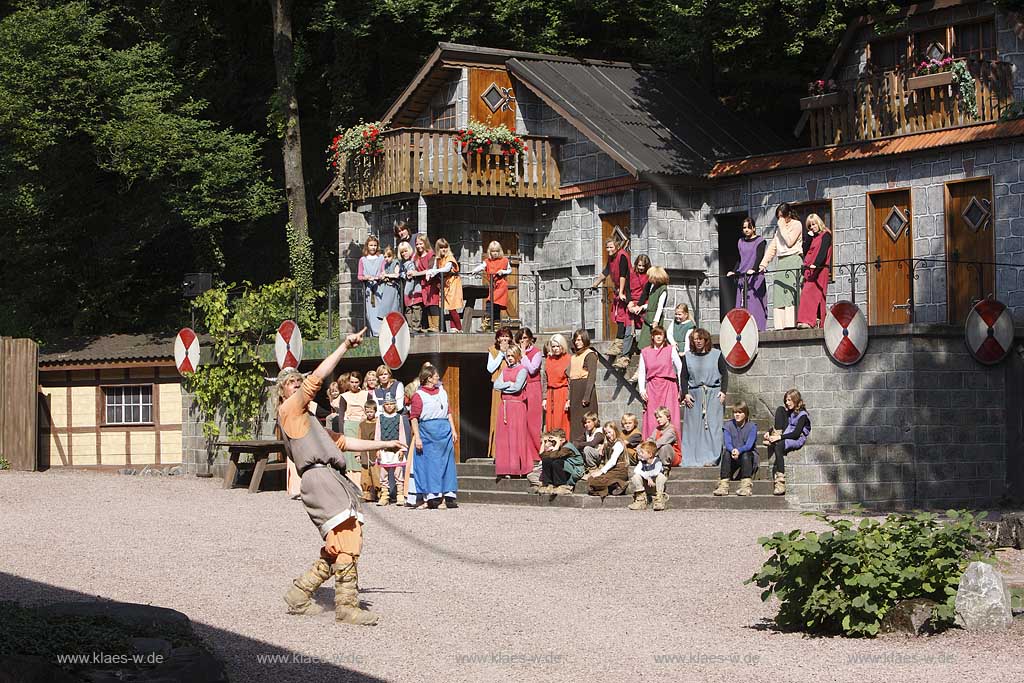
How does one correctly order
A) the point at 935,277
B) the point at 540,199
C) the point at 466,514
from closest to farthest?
the point at 466,514 < the point at 935,277 < the point at 540,199

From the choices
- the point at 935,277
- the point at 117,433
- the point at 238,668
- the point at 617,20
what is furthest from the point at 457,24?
the point at 238,668

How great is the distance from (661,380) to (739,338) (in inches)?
54.8

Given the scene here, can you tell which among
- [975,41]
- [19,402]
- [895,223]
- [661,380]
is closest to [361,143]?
[19,402]

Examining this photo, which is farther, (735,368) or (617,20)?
(617,20)

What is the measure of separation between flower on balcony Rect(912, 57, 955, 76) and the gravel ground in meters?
8.57

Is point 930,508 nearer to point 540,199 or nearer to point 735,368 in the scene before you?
point 735,368

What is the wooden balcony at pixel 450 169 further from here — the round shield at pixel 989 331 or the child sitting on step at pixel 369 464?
the round shield at pixel 989 331

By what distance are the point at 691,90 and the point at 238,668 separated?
23.9m

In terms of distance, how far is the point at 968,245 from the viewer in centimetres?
2458

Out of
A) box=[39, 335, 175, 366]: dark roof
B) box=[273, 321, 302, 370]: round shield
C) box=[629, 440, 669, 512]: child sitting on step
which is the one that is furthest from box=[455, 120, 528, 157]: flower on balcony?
box=[629, 440, 669, 512]: child sitting on step

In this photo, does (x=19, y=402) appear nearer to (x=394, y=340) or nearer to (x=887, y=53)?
(x=394, y=340)

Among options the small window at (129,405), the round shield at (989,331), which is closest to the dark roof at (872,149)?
the round shield at (989,331)

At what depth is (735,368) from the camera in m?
22.5

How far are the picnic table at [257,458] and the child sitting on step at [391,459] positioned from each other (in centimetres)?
335
